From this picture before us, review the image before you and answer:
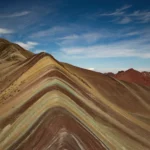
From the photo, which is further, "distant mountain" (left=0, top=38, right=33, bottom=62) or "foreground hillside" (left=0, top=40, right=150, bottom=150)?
"distant mountain" (left=0, top=38, right=33, bottom=62)

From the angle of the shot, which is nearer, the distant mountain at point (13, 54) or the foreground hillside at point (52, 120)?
the foreground hillside at point (52, 120)

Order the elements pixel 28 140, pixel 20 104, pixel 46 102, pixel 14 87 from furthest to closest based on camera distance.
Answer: pixel 14 87 < pixel 20 104 < pixel 46 102 < pixel 28 140

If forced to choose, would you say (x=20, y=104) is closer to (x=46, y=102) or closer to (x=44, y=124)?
(x=46, y=102)

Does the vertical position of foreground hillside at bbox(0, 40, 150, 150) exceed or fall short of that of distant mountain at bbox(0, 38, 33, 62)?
it falls short

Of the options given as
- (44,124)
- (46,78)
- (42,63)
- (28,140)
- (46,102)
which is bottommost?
(28,140)

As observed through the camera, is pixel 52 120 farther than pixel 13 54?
No

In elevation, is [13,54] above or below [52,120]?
above

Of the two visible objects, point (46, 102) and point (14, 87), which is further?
point (14, 87)

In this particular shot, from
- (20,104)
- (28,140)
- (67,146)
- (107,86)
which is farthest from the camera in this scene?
(107,86)

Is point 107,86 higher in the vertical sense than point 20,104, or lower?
higher

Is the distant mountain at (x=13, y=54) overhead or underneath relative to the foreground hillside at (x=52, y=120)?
overhead

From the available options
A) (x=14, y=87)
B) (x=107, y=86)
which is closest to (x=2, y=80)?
(x=14, y=87)
